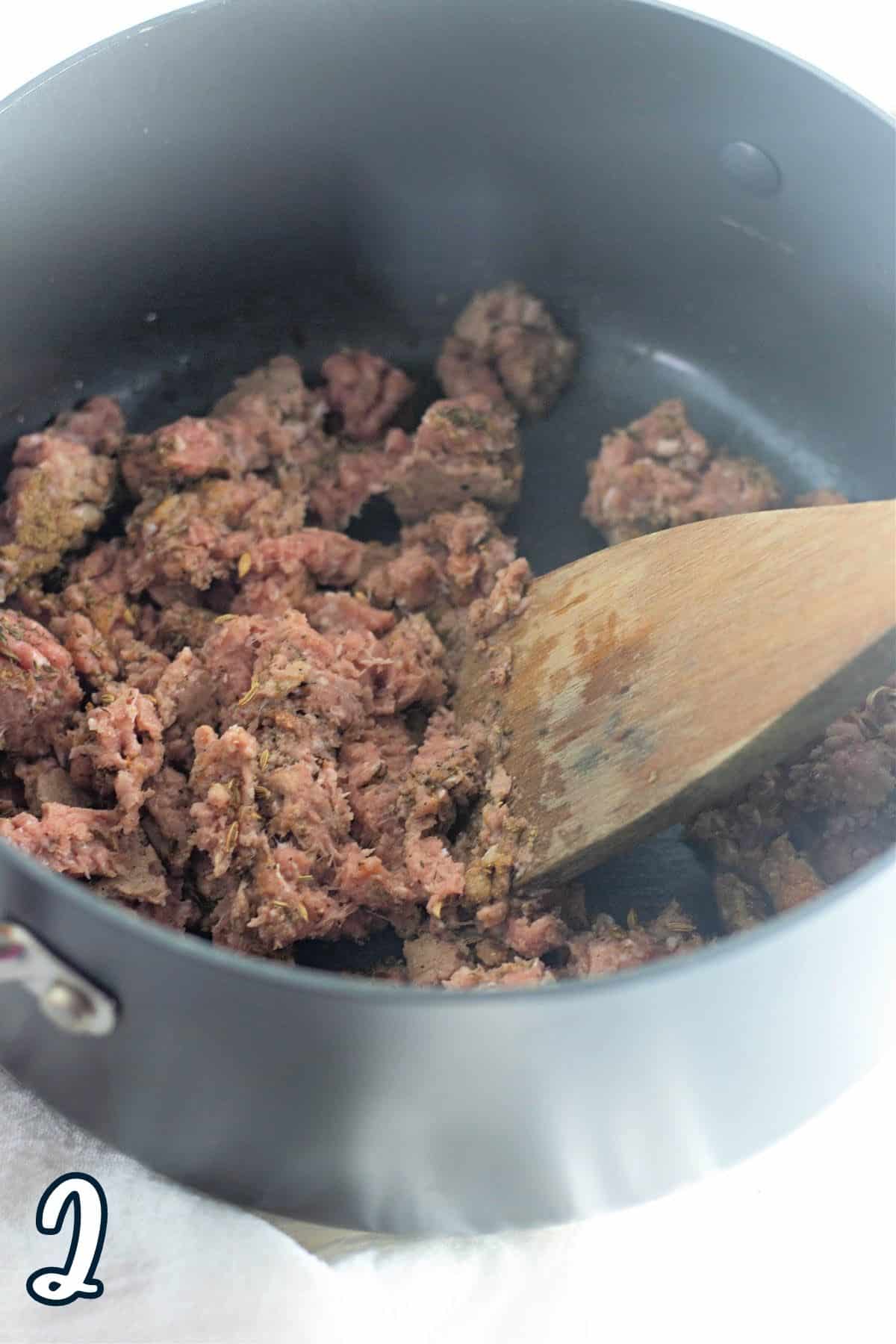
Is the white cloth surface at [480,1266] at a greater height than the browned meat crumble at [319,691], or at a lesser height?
lesser

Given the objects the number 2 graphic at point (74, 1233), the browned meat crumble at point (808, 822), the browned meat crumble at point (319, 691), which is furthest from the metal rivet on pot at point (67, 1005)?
the browned meat crumble at point (808, 822)

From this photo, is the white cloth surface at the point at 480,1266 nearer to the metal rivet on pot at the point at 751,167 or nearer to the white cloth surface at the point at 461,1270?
the white cloth surface at the point at 461,1270

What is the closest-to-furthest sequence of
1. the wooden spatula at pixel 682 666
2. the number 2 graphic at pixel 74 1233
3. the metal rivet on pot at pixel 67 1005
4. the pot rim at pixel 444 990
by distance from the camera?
1. the pot rim at pixel 444 990
2. the metal rivet on pot at pixel 67 1005
3. the wooden spatula at pixel 682 666
4. the number 2 graphic at pixel 74 1233

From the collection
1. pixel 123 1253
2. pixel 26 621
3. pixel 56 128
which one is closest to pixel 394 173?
pixel 56 128

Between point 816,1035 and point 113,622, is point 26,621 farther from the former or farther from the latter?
point 816,1035

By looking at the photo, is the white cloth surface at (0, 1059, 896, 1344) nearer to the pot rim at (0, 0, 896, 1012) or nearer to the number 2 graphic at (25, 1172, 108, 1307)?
the number 2 graphic at (25, 1172, 108, 1307)
